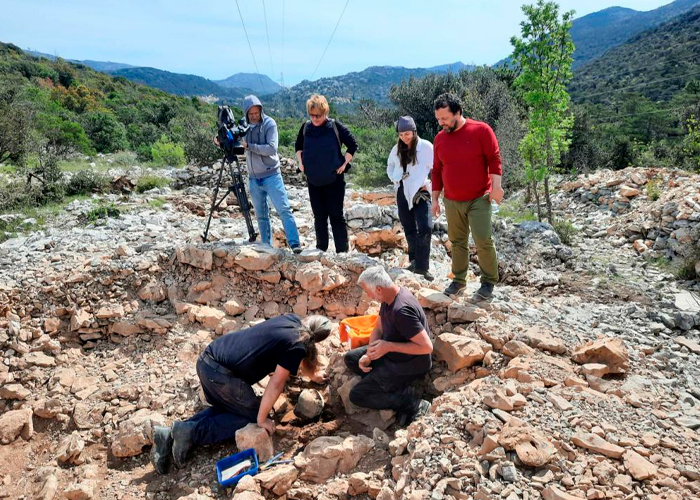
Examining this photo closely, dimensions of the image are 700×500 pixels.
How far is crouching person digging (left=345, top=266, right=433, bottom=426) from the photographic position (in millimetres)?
2928

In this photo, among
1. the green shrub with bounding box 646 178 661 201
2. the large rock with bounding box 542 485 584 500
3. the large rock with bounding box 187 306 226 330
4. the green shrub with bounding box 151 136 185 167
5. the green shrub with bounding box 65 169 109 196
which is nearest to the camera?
the large rock with bounding box 542 485 584 500

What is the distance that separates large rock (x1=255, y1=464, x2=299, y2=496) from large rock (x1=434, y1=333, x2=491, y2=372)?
54.0 inches

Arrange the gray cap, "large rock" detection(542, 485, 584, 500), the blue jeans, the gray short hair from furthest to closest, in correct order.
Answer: the blue jeans
the gray cap
the gray short hair
"large rock" detection(542, 485, 584, 500)

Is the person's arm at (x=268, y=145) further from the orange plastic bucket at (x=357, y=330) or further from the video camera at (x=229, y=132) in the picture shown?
the orange plastic bucket at (x=357, y=330)

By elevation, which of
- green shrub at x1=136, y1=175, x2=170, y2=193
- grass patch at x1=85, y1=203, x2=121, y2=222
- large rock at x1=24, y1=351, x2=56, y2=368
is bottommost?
large rock at x1=24, y1=351, x2=56, y2=368

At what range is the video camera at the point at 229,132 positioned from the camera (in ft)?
14.4

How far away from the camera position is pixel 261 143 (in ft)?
14.4

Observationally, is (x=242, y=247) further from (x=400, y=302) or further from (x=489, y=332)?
(x=489, y=332)

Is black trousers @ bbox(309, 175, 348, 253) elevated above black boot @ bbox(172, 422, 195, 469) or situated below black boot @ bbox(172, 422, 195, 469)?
above

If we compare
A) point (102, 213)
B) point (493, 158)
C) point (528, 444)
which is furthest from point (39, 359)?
point (493, 158)

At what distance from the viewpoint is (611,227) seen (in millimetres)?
6902

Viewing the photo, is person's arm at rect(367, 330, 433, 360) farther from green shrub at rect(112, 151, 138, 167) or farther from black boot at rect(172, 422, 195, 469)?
green shrub at rect(112, 151, 138, 167)

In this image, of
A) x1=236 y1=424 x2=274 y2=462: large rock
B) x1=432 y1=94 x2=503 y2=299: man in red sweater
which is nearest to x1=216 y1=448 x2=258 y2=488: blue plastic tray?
x1=236 y1=424 x2=274 y2=462: large rock

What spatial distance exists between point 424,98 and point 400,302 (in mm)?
13916
